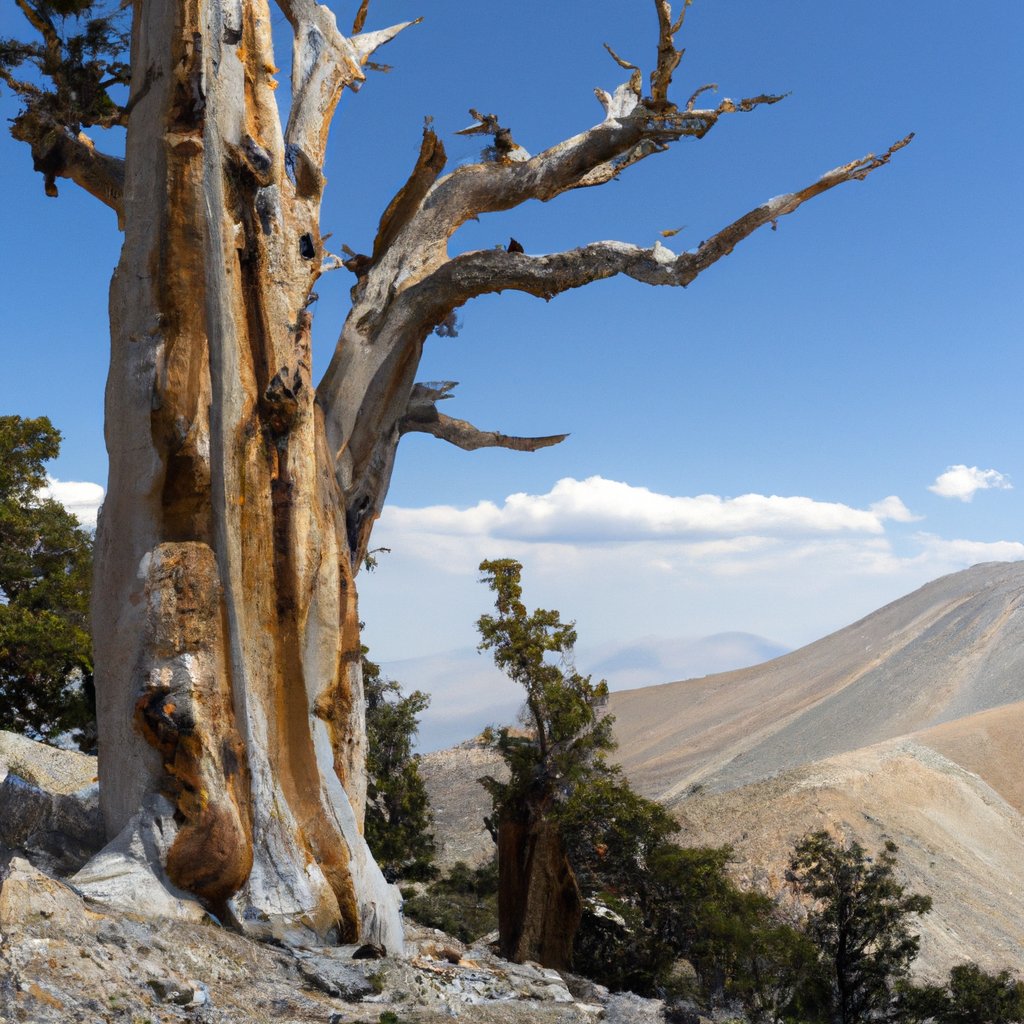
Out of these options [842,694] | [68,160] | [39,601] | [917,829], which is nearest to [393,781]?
[39,601]

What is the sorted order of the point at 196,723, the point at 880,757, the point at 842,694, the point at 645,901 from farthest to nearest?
the point at 842,694 → the point at 880,757 → the point at 645,901 → the point at 196,723

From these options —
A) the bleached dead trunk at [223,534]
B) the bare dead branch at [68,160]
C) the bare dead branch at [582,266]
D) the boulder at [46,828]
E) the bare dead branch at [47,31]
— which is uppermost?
the bare dead branch at [47,31]

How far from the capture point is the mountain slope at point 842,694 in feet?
122

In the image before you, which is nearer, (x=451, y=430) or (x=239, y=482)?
(x=239, y=482)

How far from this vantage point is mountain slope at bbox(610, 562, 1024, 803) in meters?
37.2

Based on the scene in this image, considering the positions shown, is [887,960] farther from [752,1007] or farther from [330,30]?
[330,30]

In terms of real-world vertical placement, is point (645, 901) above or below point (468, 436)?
below

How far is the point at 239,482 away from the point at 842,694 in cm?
4099

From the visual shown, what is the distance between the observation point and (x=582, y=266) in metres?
7.73

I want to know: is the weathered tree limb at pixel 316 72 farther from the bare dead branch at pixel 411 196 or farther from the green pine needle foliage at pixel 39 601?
the green pine needle foliage at pixel 39 601

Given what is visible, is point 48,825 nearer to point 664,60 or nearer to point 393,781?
point 664,60

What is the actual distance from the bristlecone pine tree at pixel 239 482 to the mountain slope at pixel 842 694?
2405 centimetres

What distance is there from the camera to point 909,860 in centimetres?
2275

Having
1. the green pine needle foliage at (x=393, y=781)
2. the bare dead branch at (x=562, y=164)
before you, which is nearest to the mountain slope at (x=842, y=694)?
the green pine needle foliage at (x=393, y=781)
